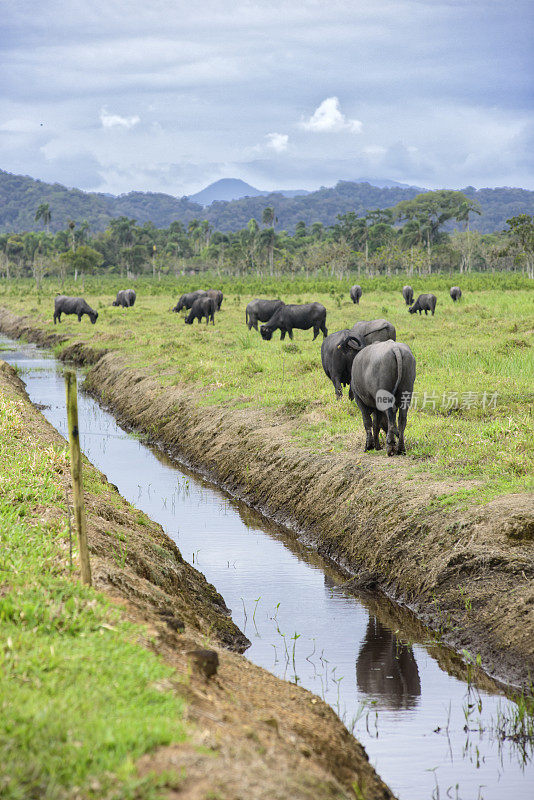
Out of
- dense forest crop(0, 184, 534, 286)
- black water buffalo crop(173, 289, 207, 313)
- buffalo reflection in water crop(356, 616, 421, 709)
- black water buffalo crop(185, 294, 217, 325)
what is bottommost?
buffalo reflection in water crop(356, 616, 421, 709)

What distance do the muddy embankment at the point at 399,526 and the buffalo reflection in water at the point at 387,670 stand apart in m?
0.41

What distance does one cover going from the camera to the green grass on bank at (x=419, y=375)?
940cm

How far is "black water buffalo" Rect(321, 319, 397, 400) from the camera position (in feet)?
41.1

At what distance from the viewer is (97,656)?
414 centimetres

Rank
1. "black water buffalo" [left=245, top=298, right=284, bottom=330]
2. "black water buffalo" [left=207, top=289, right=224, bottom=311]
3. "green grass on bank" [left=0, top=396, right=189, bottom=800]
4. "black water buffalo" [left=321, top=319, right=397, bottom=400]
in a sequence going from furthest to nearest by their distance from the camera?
"black water buffalo" [left=207, top=289, right=224, bottom=311] → "black water buffalo" [left=245, top=298, right=284, bottom=330] → "black water buffalo" [left=321, top=319, right=397, bottom=400] → "green grass on bank" [left=0, top=396, right=189, bottom=800]

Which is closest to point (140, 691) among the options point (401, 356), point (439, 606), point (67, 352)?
point (439, 606)

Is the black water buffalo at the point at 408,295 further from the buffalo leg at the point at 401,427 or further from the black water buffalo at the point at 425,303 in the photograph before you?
the buffalo leg at the point at 401,427

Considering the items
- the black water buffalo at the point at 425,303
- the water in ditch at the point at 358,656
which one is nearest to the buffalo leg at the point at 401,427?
the water in ditch at the point at 358,656

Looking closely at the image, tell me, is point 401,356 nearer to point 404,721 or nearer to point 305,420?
point 305,420

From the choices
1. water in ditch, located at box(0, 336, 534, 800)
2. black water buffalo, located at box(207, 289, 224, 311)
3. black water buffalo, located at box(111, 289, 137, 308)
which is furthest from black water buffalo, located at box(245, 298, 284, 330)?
→ water in ditch, located at box(0, 336, 534, 800)

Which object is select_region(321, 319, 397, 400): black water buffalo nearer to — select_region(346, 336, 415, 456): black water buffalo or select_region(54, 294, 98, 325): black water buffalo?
select_region(346, 336, 415, 456): black water buffalo

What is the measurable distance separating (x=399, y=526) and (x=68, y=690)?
4892mm

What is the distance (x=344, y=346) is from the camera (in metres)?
12.8

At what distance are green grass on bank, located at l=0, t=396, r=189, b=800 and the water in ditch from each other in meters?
1.82
